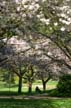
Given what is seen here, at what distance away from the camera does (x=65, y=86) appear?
26.2 metres

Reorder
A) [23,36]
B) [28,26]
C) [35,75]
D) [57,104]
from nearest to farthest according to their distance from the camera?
[28,26] < [23,36] < [57,104] < [35,75]

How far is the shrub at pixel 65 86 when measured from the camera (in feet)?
85.1

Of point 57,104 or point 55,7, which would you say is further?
point 57,104

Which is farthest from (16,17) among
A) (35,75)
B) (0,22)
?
(35,75)

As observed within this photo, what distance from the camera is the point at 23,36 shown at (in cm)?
884

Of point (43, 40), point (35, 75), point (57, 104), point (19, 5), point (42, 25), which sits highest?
point (19, 5)

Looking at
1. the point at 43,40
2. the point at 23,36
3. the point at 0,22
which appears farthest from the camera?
the point at 43,40

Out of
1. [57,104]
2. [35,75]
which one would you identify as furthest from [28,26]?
[35,75]

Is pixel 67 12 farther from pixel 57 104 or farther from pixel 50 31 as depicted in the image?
pixel 57 104

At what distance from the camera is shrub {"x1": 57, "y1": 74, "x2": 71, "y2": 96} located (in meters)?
26.0

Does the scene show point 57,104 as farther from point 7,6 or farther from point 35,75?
point 35,75

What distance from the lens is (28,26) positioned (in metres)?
8.20

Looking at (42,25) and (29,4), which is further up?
(29,4)

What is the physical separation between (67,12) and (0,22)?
156 cm
